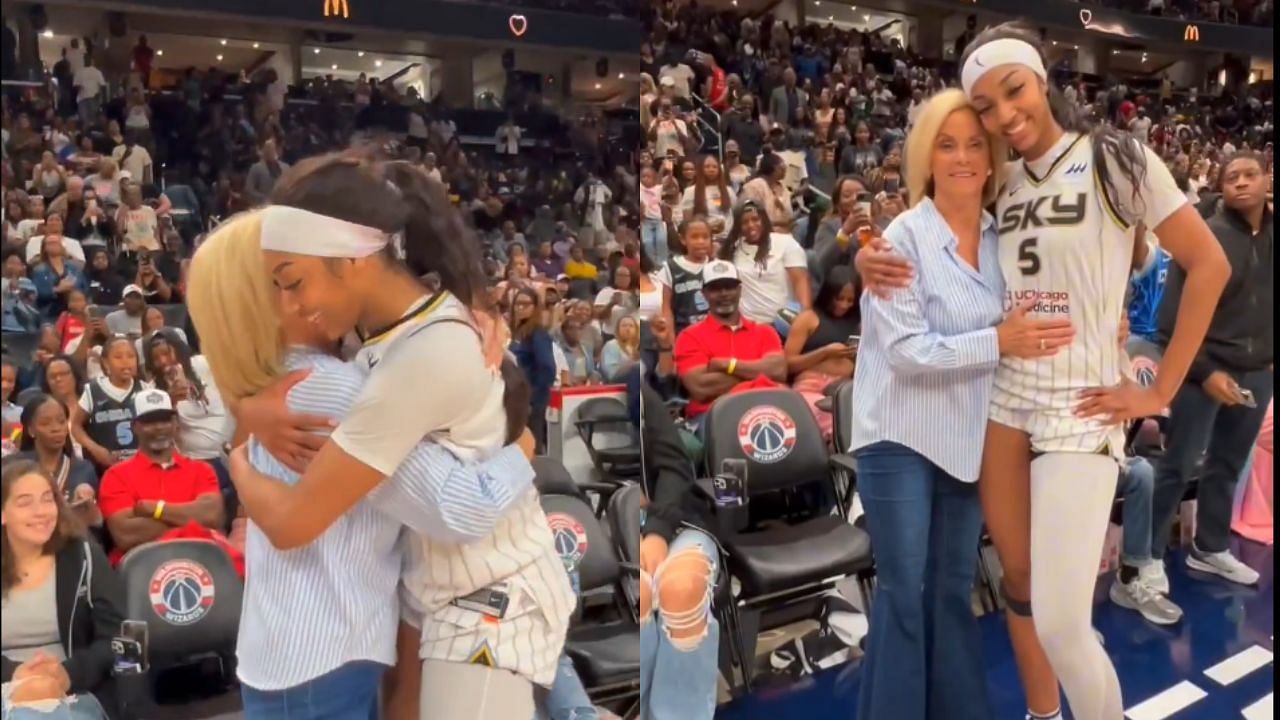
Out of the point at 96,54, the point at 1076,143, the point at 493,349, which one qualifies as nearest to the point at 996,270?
the point at 1076,143

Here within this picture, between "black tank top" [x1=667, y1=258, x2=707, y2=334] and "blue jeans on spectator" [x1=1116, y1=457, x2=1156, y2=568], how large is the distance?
1.91 m

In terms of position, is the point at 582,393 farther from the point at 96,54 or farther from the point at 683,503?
the point at 96,54

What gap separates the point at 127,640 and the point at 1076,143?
2.14 meters

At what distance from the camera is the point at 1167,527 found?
3.62 meters

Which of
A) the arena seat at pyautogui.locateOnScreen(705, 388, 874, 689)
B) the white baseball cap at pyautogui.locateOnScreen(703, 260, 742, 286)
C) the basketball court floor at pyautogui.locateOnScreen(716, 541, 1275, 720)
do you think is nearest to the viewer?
the basketball court floor at pyautogui.locateOnScreen(716, 541, 1275, 720)

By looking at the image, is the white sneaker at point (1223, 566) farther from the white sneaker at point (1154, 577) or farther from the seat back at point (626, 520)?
the seat back at point (626, 520)

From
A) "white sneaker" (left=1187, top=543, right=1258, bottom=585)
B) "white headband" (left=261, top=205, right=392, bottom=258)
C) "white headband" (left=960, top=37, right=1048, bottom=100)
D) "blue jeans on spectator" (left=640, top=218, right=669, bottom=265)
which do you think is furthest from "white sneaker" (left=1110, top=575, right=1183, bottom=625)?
"blue jeans on spectator" (left=640, top=218, right=669, bottom=265)

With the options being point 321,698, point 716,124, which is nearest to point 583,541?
point 321,698

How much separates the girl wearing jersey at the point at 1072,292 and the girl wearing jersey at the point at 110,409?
2.62 m

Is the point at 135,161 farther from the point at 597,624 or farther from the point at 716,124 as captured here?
the point at 597,624

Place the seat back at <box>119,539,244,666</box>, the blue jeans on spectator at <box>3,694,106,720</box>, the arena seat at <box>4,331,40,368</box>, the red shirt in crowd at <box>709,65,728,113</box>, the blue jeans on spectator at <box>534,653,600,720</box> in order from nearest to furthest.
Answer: the arena seat at <box>4,331,40,368</box> < the blue jeans on spectator at <box>3,694,106,720</box> < the blue jeans on spectator at <box>534,653,600,720</box> < the seat back at <box>119,539,244,666</box> < the red shirt in crowd at <box>709,65,728,113</box>

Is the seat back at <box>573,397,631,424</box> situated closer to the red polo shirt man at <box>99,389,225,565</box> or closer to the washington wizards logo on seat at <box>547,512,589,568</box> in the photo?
the washington wizards logo on seat at <box>547,512,589,568</box>

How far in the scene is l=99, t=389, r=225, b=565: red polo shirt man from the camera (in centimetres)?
306

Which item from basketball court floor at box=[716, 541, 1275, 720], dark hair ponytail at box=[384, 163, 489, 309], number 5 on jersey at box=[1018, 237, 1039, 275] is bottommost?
basketball court floor at box=[716, 541, 1275, 720]
